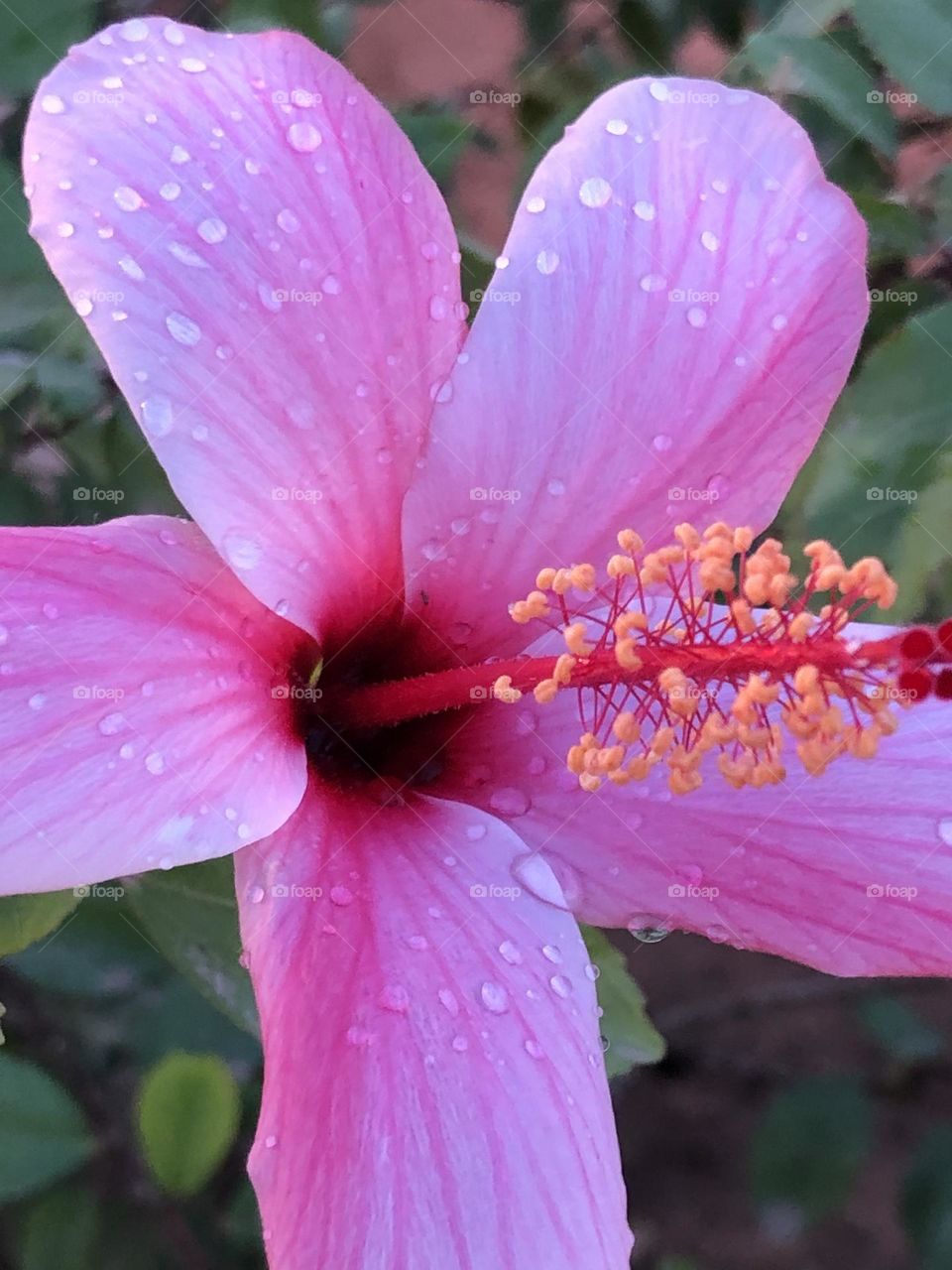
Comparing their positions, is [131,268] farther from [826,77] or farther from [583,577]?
[826,77]

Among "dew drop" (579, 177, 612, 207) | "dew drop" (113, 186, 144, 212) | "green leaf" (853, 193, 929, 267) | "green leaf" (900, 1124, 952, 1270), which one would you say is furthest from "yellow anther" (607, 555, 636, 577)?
"green leaf" (900, 1124, 952, 1270)

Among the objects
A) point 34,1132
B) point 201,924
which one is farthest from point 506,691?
point 34,1132

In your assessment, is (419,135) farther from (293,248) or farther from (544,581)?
(544,581)

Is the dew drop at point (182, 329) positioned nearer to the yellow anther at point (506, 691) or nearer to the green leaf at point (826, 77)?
the yellow anther at point (506, 691)

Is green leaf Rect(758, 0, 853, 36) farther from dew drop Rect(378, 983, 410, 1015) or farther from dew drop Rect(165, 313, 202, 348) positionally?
dew drop Rect(378, 983, 410, 1015)

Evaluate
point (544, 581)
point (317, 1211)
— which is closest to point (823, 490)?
point (544, 581)
